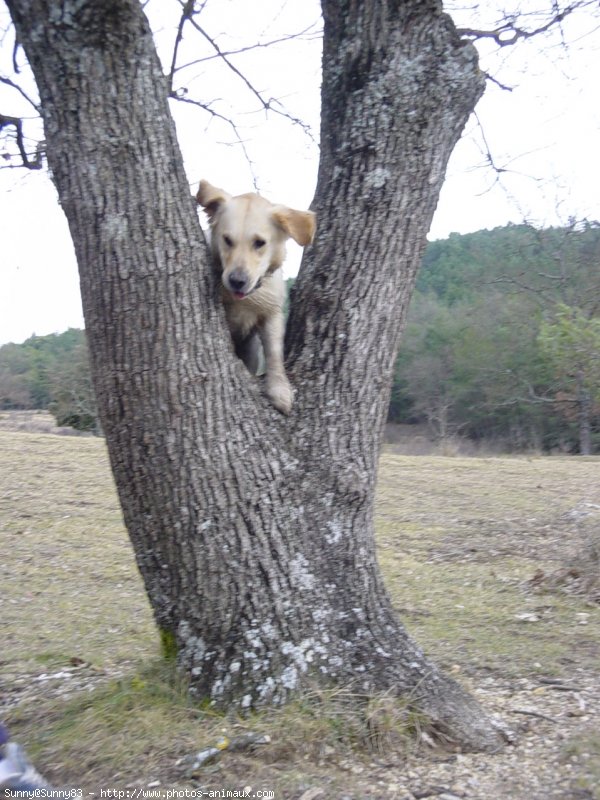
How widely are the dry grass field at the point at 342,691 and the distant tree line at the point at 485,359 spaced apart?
1470 centimetres

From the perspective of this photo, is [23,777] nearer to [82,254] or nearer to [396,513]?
[82,254]

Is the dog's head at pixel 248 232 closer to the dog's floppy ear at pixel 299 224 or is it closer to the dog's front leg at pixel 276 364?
the dog's floppy ear at pixel 299 224

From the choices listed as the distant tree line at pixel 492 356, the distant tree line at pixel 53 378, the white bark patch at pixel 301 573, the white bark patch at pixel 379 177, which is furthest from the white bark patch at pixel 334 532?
the distant tree line at pixel 492 356

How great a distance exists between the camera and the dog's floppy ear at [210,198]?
3945mm

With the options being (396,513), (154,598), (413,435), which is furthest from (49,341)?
(154,598)

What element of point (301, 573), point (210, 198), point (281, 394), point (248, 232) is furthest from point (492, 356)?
point (301, 573)

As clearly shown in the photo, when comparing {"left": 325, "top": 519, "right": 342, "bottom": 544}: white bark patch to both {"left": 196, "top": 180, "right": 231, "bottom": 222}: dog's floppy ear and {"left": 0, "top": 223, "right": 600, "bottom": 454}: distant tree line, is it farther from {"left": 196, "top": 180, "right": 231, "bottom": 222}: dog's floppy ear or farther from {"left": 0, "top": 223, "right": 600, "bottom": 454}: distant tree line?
{"left": 0, "top": 223, "right": 600, "bottom": 454}: distant tree line

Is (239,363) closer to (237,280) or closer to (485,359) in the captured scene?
(237,280)

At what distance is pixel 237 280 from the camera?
11.4 feet

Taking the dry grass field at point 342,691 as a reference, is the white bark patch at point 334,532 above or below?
above

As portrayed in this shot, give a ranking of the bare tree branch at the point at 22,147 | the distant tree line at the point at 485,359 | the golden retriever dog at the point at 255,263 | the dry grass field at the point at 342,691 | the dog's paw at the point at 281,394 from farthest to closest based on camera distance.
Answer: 1. the distant tree line at the point at 485,359
2. the bare tree branch at the point at 22,147
3. the golden retriever dog at the point at 255,263
4. the dog's paw at the point at 281,394
5. the dry grass field at the point at 342,691

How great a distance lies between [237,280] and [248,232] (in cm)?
39

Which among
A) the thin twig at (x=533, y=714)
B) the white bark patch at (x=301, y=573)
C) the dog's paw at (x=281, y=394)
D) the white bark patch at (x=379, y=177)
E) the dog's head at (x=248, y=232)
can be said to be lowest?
the thin twig at (x=533, y=714)

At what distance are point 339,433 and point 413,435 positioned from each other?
2836 cm
